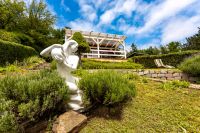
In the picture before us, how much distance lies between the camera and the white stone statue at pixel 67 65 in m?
3.09

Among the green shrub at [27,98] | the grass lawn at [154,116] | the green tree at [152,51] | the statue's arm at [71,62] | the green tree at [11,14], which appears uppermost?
the green tree at [11,14]

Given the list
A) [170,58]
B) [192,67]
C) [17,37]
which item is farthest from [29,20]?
[192,67]

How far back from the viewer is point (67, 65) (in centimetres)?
319

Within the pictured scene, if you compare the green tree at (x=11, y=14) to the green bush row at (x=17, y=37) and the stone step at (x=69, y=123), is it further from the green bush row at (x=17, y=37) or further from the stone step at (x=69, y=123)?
the stone step at (x=69, y=123)

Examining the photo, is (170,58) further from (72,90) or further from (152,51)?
(152,51)

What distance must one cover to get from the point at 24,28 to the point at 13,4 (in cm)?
270

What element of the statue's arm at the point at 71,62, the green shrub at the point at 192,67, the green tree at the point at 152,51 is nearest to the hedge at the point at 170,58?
the green shrub at the point at 192,67

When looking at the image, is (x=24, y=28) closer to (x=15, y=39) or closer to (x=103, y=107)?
(x=15, y=39)

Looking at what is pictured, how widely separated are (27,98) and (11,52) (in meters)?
9.36

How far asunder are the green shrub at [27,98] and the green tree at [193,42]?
102 ft

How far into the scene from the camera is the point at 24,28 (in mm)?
20188

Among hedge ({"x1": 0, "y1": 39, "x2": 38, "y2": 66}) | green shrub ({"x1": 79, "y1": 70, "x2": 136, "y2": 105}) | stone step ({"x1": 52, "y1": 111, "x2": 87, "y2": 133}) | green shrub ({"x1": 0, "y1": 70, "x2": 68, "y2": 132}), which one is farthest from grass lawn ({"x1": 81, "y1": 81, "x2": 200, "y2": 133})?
hedge ({"x1": 0, "y1": 39, "x2": 38, "y2": 66})

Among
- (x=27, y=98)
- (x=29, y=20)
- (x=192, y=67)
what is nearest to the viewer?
(x=27, y=98)

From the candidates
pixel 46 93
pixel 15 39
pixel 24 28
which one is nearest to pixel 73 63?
pixel 46 93
